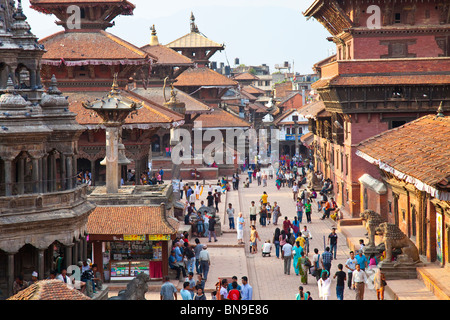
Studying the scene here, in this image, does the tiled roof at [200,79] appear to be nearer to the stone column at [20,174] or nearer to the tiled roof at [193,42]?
the tiled roof at [193,42]

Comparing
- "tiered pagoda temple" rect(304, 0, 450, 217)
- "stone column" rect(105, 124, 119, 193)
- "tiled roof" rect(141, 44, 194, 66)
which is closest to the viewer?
"stone column" rect(105, 124, 119, 193)

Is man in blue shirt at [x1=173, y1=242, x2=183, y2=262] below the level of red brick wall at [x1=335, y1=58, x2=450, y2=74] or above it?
below

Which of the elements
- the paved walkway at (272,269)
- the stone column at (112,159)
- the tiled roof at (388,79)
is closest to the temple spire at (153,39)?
the paved walkway at (272,269)

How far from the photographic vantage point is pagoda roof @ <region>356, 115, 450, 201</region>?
20263 millimetres

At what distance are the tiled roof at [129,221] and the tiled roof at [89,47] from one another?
42.9 ft

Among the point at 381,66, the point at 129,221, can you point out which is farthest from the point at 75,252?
the point at 381,66

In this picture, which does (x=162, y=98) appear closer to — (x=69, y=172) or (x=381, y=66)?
(x=381, y=66)

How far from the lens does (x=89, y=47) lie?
120 feet

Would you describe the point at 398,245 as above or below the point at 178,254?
above

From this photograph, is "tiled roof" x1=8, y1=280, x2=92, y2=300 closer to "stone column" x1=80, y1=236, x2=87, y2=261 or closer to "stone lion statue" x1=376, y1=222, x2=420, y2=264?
"stone column" x1=80, y1=236, x2=87, y2=261

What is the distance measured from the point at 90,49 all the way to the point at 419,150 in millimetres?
17421

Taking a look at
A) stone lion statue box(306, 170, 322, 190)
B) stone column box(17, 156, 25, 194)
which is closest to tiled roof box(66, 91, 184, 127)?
stone lion statue box(306, 170, 322, 190)

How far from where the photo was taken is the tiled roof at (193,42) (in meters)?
73.9
